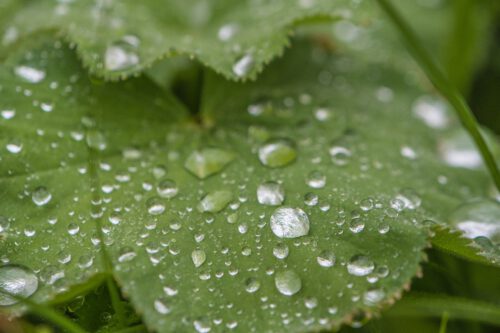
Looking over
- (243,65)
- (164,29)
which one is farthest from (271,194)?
(164,29)

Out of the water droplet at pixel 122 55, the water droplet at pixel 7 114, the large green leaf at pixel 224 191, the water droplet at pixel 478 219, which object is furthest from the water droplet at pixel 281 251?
the water droplet at pixel 7 114

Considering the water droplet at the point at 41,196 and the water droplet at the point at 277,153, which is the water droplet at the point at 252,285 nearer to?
the water droplet at the point at 277,153

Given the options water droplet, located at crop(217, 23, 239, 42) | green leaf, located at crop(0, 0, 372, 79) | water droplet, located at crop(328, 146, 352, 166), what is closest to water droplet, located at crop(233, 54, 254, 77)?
green leaf, located at crop(0, 0, 372, 79)

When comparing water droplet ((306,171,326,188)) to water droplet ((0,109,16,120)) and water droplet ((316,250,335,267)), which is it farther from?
water droplet ((0,109,16,120))

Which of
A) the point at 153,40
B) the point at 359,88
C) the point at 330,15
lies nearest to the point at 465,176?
the point at 359,88

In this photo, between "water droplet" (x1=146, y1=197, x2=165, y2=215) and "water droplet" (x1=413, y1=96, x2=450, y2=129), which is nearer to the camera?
A: "water droplet" (x1=146, y1=197, x2=165, y2=215)

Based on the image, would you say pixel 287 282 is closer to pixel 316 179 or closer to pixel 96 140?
pixel 316 179
